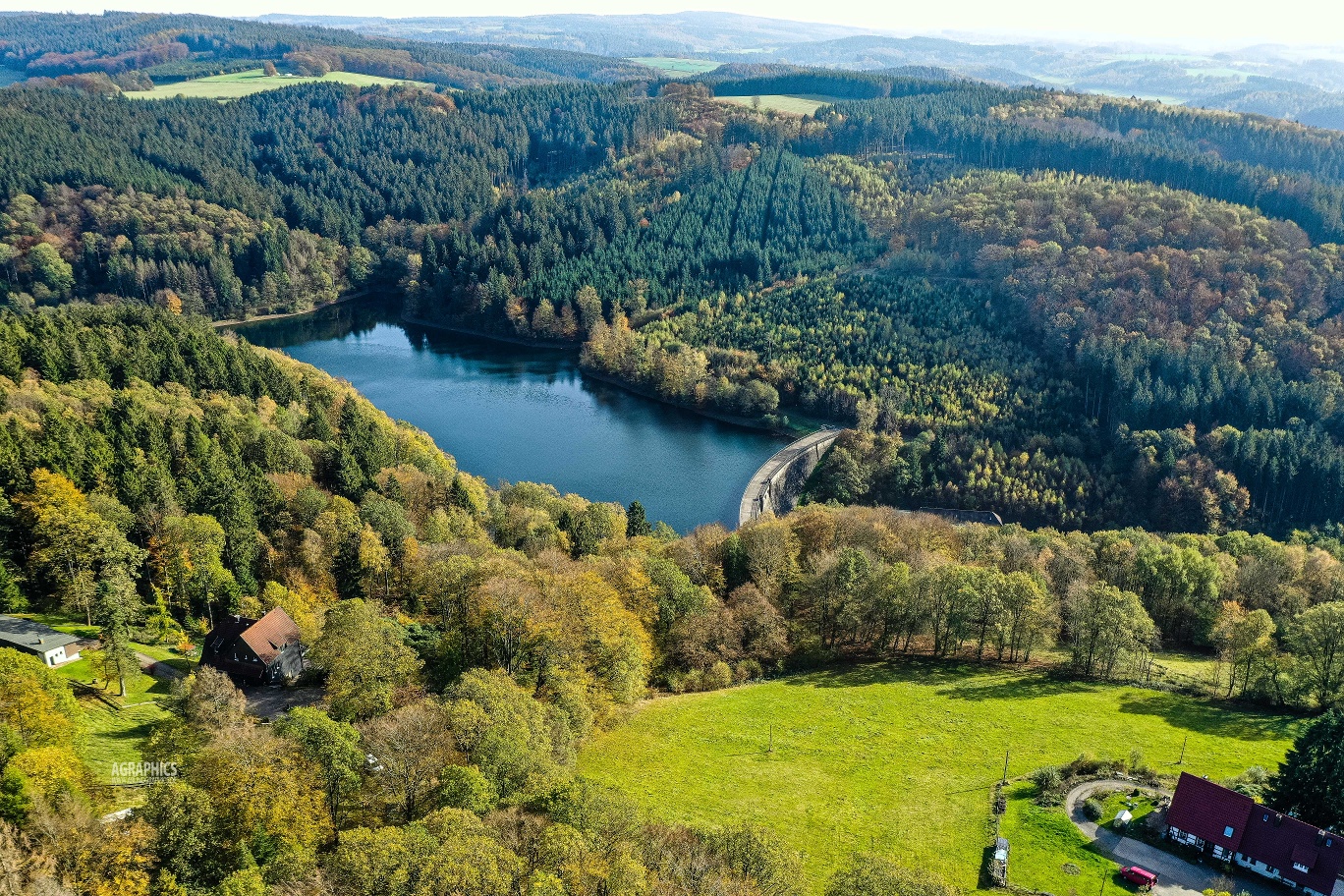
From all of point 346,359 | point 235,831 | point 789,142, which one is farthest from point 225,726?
point 789,142

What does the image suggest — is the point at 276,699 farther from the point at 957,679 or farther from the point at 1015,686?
the point at 1015,686

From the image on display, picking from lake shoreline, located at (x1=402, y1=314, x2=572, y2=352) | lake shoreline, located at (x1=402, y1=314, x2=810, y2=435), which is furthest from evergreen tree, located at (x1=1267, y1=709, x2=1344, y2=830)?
lake shoreline, located at (x1=402, y1=314, x2=572, y2=352)

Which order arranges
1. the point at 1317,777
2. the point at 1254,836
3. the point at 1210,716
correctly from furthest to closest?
the point at 1210,716, the point at 1317,777, the point at 1254,836

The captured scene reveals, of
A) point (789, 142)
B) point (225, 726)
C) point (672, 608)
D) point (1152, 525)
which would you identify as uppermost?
point (789, 142)

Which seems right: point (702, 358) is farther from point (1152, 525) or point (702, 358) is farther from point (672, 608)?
point (672, 608)

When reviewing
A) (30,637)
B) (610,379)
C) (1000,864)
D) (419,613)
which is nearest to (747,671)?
→ (1000,864)

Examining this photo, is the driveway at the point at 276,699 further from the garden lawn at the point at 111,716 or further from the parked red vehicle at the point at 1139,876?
the parked red vehicle at the point at 1139,876
